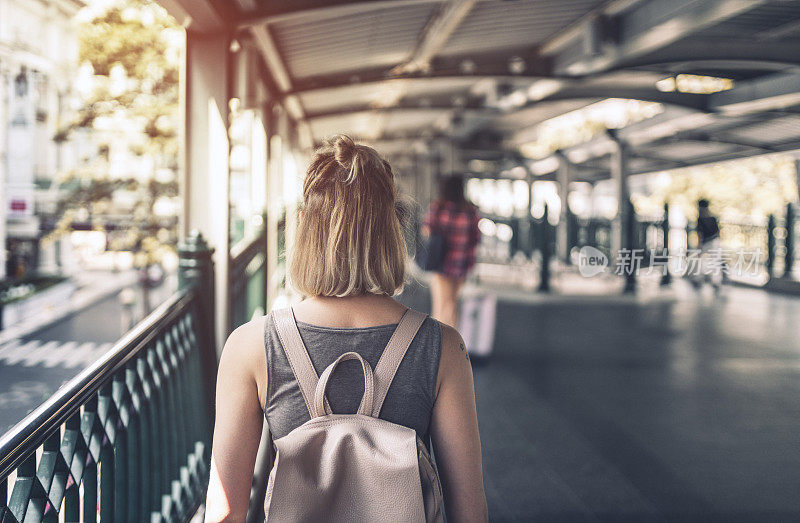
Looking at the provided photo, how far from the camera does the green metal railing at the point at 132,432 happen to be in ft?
6.01

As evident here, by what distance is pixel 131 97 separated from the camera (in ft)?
32.8

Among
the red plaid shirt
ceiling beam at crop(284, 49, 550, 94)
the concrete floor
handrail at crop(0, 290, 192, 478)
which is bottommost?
the concrete floor

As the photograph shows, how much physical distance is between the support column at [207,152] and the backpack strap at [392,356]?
3235 millimetres

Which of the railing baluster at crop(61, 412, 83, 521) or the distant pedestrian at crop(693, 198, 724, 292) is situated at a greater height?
the distant pedestrian at crop(693, 198, 724, 292)

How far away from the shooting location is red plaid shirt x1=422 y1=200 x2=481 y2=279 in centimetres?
582

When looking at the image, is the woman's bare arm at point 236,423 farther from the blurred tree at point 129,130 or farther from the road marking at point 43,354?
the blurred tree at point 129,130

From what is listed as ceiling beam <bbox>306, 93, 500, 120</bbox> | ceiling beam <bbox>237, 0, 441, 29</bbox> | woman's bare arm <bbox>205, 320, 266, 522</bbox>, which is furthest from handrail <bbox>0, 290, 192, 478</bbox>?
ceiling beam <bbox>306, 93, 500, 120</bbox>

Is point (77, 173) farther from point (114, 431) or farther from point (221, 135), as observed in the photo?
point (114, 431)

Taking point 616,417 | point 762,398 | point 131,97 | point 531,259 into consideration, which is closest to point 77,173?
point 131,97

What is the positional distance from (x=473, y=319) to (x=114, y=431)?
167 inches

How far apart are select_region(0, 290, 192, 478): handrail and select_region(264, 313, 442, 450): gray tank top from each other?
0.67 metres

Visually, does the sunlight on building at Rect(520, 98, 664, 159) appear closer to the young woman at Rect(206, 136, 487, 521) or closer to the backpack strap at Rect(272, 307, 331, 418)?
the young woman at Rect(206, 136, 487, 521)

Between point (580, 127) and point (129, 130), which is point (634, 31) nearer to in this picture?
point (129, 130)

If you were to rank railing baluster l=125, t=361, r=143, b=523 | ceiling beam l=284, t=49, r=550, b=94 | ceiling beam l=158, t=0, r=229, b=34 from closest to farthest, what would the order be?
1. railing baluster l=125, t=361, r=143, b=523
2. ceiling beam l=158, t=0, r=229, b=34
3. ceiling beam l=284, t=49, r=550, b=94
